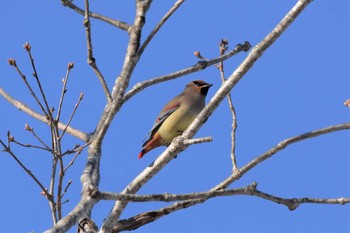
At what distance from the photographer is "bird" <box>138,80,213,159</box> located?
795 centimetres

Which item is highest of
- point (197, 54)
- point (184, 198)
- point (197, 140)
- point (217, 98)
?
point (197, 54)

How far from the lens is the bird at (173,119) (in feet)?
26.1

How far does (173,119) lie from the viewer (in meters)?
7.96

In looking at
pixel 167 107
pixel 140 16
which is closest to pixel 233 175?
pixel 140 16

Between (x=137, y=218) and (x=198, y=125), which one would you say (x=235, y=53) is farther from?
(x=137, y=218)

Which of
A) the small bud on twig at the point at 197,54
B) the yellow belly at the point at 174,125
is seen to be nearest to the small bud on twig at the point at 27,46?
the small bud on twig at the point at 197,54

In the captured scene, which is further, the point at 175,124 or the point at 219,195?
the point at 175,124

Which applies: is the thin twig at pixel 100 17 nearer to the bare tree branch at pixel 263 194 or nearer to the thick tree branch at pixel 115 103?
the thick tree branch at pixel 115 103

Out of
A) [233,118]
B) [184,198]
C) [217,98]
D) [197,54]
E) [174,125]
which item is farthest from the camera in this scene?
[174,125]

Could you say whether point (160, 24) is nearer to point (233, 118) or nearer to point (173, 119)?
point (233, 118)

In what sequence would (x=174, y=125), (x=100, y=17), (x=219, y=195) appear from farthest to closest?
(x=174, y=125) < (x=100, y=17) < (x=219, y=195)

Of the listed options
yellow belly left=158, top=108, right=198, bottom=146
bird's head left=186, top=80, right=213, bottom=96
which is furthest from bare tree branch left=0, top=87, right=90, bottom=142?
bird's head left=186, top=80, right=213, bottom=96

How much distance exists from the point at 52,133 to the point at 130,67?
80cm

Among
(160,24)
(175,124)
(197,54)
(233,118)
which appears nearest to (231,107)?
(233,118)
